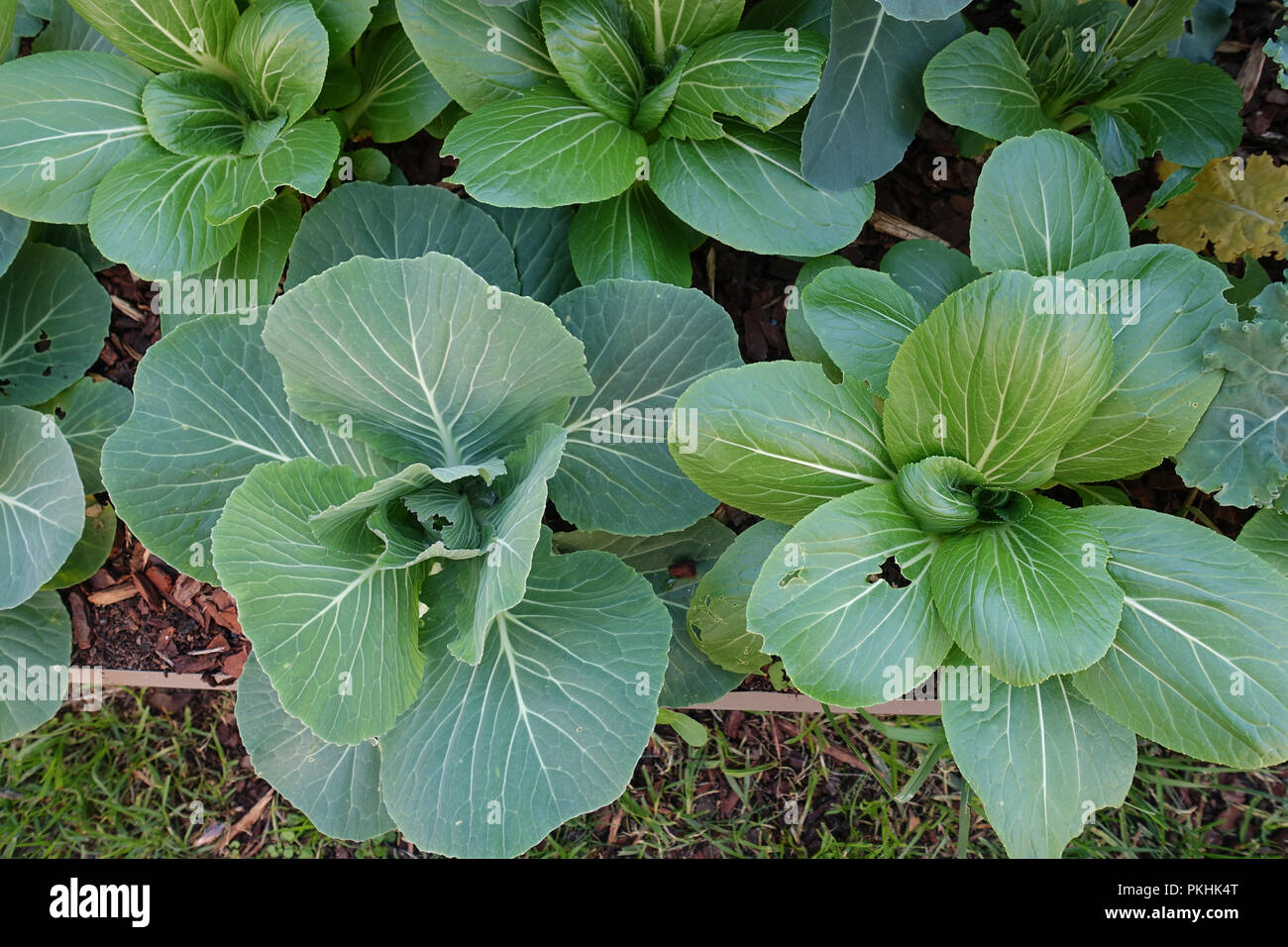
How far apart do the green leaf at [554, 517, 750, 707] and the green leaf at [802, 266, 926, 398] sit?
1.51 ft

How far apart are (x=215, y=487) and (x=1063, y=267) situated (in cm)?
138

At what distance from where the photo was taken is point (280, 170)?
1.48m

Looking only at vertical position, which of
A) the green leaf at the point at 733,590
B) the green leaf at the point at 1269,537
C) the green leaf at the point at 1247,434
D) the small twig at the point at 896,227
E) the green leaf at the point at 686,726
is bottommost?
the green leaf at the point at 686,726

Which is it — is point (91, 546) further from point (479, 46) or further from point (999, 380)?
point (999, 380)

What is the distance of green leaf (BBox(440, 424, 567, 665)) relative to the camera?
1188 millimetres

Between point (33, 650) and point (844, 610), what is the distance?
5.44 ft

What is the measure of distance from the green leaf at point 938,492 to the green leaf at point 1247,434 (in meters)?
0.32

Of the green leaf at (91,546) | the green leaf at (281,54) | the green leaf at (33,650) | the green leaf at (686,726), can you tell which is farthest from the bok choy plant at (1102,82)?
the green leaf at (33,650)

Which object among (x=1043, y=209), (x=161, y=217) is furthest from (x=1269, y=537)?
(x=161, y=217)

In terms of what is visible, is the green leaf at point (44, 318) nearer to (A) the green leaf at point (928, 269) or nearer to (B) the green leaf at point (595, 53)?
(B) the green leaf at point (595, 53)

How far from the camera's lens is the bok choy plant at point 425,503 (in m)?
1.27

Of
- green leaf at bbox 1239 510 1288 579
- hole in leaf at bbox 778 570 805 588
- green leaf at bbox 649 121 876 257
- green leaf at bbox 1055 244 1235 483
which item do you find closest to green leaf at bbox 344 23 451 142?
green leaf at bbox 649 121 876 257

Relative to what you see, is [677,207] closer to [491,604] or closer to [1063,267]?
[1063,267]

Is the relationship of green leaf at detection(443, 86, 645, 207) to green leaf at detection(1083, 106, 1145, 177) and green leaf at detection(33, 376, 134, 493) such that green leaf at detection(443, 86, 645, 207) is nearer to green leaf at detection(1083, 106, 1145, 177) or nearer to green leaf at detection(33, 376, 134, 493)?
green leaf at detection(1083, 106, 1145, 177)
